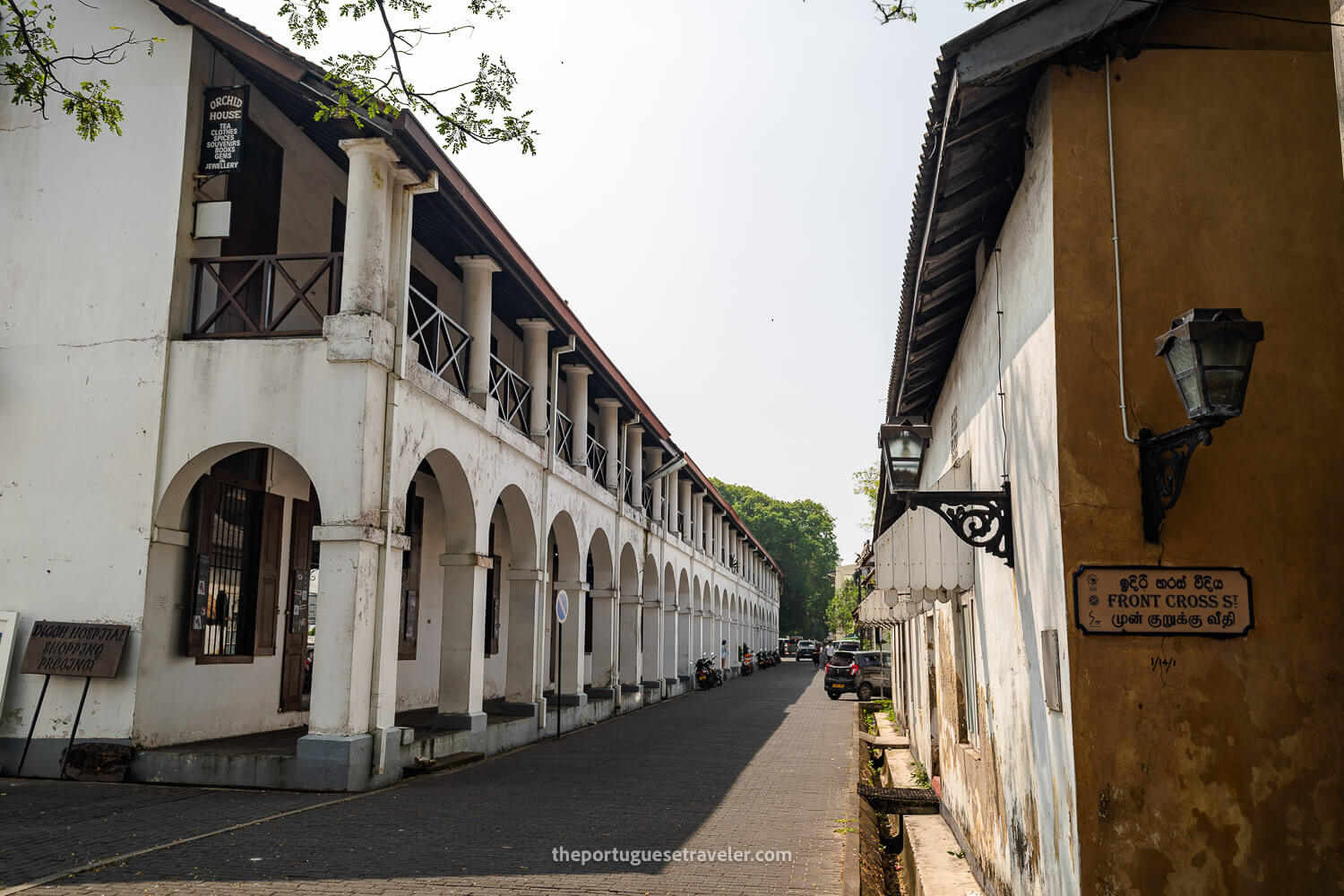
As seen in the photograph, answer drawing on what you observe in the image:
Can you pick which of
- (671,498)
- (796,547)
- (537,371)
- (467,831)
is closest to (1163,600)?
(467,831)

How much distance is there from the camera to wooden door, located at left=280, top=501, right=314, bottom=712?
13.0 meters

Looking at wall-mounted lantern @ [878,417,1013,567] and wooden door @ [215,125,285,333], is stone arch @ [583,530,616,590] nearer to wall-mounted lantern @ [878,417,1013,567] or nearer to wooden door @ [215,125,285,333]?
wooden door @ [215,125,285,333]

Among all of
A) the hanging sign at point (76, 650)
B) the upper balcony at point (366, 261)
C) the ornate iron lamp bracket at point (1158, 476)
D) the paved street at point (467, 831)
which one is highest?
the upper balcony at point (366, 261)

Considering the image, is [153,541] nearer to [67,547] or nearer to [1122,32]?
[67,547]

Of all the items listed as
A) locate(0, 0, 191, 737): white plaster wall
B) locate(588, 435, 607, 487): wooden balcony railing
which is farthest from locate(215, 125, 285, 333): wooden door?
locate(588, 435, 607, 487): wooden balcony railing

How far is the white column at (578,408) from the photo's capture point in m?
18.8

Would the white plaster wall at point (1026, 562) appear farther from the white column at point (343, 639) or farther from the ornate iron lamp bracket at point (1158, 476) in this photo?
the white column at point (343, 639)

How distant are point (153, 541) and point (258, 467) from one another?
2.19m

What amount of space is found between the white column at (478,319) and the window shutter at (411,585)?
3.24 metres

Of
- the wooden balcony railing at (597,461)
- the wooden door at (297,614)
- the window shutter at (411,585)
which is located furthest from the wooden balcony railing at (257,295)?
the wooden balcony railing at (597,461)

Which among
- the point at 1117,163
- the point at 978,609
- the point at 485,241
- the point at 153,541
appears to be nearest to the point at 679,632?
the point at 485,241

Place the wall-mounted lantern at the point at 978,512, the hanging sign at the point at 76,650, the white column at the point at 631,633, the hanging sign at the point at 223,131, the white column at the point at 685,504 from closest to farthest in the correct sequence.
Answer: the wall-mounted lantern at the point at 978,512 → the hanging sign at the point at 76,650 → the hanging sign at the point at 223,131 → the white column at the point at 631,633 → the white column at the point at 685,504

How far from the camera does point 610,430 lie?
21.8m

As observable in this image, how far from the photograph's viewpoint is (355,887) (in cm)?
627
